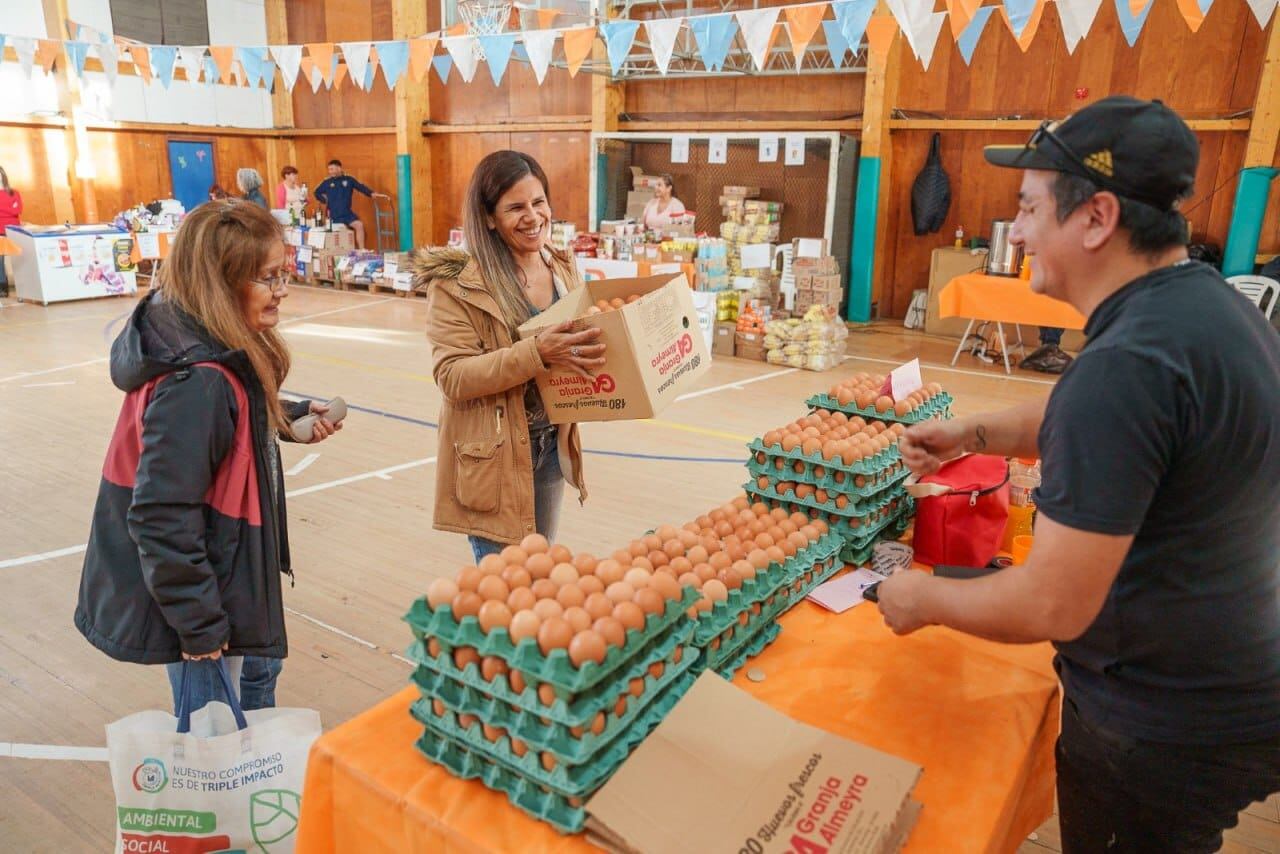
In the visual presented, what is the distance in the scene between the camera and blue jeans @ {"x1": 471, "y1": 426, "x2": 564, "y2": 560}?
8.96 ft

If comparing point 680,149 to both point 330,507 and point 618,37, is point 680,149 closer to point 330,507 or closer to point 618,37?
point 618,37

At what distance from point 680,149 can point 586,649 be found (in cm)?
1098

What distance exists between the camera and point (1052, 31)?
33.0 ft

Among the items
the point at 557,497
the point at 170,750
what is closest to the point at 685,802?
the point at 170,750

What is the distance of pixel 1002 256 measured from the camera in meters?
9.13

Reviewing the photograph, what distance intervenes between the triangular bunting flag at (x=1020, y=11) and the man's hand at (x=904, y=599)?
22.3 ft

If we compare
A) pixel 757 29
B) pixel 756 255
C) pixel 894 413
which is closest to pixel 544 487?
pixel 894 413

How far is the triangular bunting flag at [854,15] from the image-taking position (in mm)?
7445

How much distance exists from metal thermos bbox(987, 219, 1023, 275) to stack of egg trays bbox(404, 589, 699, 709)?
8.52 m

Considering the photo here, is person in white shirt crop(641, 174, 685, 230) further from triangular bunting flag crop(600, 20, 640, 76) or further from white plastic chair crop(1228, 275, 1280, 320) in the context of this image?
white plastic chair crop(1228, 275, 1280, 320)

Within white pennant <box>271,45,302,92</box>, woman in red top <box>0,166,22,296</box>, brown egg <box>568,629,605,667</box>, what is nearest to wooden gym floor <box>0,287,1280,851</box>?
brown egg <box>568,629,605,667</box>

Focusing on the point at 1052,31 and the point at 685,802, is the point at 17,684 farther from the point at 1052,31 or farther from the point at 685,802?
the point at 1052,31

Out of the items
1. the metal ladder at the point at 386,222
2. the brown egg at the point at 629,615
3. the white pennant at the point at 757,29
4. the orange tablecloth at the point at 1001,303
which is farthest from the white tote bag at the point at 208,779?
the metal ladder at the point at 386,222

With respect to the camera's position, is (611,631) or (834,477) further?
(834,477)
